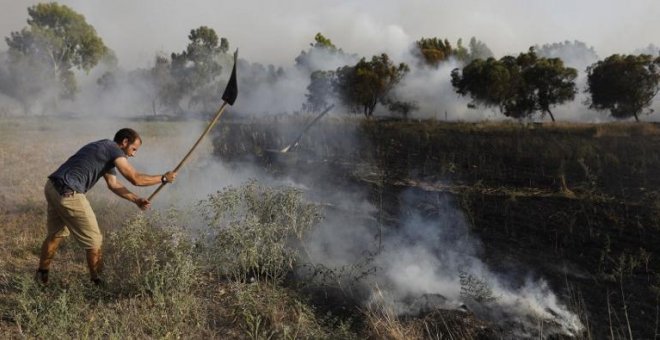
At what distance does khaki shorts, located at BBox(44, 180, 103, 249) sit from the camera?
Result: 405 cm

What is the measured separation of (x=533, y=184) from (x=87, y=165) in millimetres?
8913

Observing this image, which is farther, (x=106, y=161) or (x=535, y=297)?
(x=535, y=297)

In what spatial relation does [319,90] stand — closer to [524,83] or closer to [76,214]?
[524,83]

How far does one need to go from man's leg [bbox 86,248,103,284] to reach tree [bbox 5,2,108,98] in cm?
3644

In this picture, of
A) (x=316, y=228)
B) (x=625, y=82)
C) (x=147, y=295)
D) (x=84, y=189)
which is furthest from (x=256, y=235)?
(x=625, y=82)

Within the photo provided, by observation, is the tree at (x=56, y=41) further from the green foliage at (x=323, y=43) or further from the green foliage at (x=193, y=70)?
the green foliage at (x=323, y=43)

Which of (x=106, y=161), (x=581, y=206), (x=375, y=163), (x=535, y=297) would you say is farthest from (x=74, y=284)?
(x=375, y=163)

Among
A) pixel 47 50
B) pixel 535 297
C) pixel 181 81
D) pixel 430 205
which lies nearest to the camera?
pixel 535 297

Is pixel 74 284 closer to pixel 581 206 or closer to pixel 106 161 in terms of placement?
pixel 106 161

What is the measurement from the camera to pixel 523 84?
18.5 meters

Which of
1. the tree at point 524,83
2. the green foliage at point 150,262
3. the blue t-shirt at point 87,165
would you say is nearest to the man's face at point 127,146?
the blue t-shirt at point 87,165

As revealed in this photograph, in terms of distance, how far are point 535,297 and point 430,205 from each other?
3634 mm

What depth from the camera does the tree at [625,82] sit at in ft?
53.6

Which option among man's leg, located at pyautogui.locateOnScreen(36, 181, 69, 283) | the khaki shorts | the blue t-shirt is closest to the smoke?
the khaki shorts
